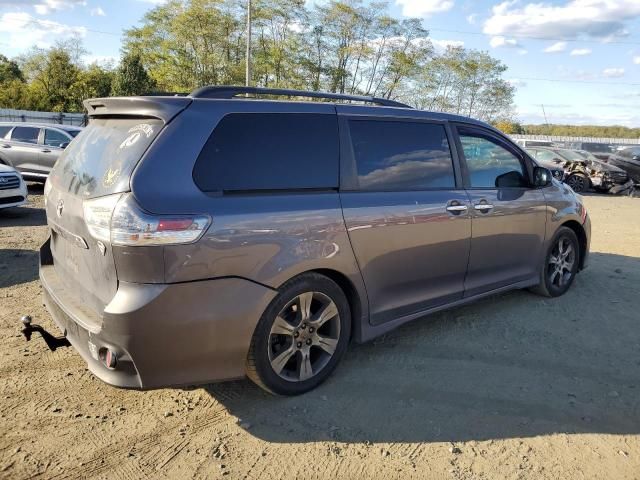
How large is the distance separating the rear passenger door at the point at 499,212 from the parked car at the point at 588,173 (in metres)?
15.8

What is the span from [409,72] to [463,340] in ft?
133

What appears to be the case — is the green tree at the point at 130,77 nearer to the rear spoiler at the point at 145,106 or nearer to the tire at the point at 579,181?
the tire at the point at 579,181

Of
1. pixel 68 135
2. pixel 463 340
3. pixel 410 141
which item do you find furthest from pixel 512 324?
pixel 68 135

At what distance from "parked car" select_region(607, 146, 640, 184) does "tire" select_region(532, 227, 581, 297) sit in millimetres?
16055

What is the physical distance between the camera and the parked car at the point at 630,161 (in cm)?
1892

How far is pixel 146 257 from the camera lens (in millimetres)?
2578

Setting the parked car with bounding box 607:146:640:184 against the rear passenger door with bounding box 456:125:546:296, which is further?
the parked car with bounding box 607:146:640:184

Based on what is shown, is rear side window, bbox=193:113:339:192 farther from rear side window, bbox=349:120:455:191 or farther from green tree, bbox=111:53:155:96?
green tree, bbox=111:53:155:96

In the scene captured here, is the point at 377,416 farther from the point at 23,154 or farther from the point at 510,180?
the point at 23,154

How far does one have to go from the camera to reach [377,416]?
10.2ft

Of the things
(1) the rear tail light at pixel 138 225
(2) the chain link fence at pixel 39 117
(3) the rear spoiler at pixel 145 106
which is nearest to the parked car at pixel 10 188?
(3) the rear spoiler at pixel 145 106

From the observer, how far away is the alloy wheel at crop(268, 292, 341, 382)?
3139 millimetres

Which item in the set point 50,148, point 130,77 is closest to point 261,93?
point 50,148

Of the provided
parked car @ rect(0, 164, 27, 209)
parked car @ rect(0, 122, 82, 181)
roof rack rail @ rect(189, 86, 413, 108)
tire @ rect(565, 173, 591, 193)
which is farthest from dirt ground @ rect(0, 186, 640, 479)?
tire @ rect(565, 173, 591, 193)
